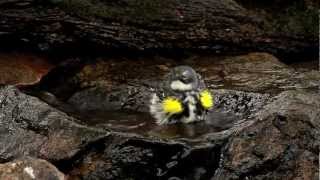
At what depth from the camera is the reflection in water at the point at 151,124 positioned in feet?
23.4

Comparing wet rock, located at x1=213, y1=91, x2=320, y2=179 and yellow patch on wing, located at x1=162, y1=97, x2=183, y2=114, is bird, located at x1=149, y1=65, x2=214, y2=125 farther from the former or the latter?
wet rock, located at x1=213, y1=91, x2=320, y2=179

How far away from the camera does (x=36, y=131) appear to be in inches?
292

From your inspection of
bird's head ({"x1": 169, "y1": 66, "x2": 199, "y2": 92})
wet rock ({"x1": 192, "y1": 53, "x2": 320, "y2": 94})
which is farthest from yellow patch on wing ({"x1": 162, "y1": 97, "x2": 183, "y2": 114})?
wet rock ({"x1": 192, "y1": 53, "x2": 320, "y2": 94})

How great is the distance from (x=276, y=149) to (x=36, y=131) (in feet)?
8.32

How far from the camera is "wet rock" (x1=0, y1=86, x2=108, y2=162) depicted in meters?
6.96

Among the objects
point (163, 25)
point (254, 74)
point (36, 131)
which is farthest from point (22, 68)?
point (254, 74)

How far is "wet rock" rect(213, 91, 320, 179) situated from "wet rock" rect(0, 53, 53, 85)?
145 inches

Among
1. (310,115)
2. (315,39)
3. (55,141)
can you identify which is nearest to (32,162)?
(55,141)

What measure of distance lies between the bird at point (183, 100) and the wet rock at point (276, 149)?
31.7 inches

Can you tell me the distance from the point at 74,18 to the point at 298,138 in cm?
375

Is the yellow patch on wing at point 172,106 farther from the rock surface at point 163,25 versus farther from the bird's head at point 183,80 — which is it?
the rock surface at point 163,25

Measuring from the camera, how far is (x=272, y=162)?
6445mm

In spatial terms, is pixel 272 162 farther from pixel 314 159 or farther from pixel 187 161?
A: pixel 187 161

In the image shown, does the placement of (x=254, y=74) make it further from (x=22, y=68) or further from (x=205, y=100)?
(x=22, y=68)
